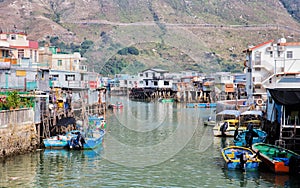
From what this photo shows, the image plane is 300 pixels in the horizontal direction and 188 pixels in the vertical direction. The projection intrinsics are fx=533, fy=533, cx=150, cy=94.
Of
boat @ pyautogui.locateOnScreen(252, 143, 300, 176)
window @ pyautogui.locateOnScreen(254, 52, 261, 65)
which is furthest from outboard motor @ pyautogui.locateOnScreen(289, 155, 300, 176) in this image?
window @ pyautogui.locateOnScreen(254, 52, 261, 65)

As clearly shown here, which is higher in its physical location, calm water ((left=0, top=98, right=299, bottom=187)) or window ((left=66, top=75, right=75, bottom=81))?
window ((left=66, top=75, right=75, bottom=81))

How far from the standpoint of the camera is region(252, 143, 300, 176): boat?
30.6 m

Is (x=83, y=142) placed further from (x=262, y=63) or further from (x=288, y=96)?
(x=262, y=63)

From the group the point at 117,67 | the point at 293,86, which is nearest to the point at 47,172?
the point at 293,86

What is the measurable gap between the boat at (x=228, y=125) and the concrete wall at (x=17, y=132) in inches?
681

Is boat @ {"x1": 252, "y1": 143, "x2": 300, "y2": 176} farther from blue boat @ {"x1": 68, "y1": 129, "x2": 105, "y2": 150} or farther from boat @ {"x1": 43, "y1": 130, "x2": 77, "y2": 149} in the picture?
boat @ {"x1": 43, "y1": 130, "x2": 77, "y2": 149}

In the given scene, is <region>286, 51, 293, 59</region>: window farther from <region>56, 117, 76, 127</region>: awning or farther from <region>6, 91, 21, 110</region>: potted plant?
<region>6, 91, 21, 110</region>: potted plant

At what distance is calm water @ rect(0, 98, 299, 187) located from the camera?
29.8 m

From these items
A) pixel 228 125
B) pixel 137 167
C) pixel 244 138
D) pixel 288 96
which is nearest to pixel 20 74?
pixel 137 167

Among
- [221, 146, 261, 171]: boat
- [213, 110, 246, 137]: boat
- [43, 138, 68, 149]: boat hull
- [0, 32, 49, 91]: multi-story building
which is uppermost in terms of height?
[0, 32, 49, 91]: multi-story building

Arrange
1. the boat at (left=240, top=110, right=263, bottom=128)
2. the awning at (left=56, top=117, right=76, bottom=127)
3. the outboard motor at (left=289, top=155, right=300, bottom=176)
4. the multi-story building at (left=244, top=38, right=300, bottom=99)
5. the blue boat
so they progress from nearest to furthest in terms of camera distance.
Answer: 1. the outboard motor at (left=289, top=155, right=300, bottom=176)
2. the blue boat
3. the awning at (left=56, top=117, right=76, bottom=127)
4. the boat at (left=240, top=110, right=263, bottom=128)
5. the multi-story building at (left=244, top=38, right=300, bottom=99)

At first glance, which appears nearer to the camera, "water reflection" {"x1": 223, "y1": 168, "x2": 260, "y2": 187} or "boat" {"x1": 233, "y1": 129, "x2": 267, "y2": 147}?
"water reflection" {"x1": 223, "y1": 168, "x2": 260, "y2": 187}

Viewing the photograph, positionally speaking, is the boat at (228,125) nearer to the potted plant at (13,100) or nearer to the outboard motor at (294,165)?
the outboard motor at (294,165)

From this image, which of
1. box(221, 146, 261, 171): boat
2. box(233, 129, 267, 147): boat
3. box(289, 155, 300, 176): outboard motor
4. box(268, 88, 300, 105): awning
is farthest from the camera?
box(233, 129, 267, 147): boat
